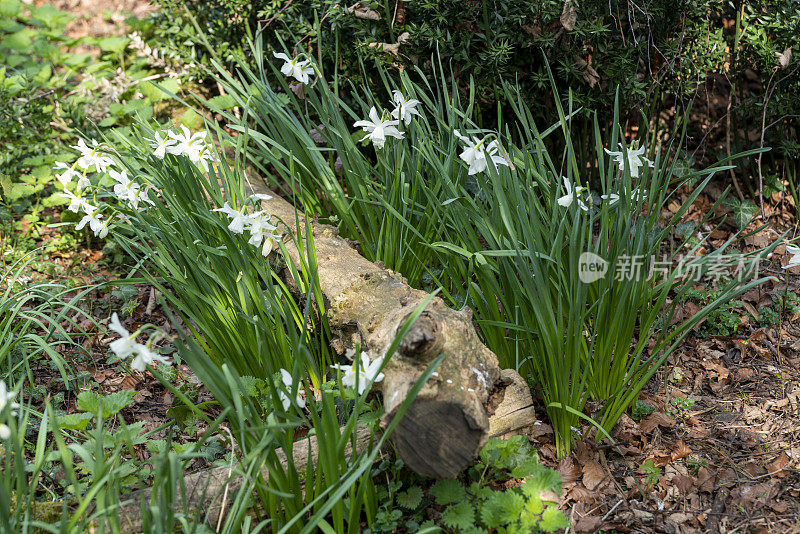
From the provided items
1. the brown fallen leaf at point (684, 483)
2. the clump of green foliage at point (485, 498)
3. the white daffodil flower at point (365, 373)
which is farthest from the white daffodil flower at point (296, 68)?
the brown fallen leaf at point (684, 483)

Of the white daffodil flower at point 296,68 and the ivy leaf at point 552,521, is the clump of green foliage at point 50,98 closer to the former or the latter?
the white daffodil flower at point 296,68

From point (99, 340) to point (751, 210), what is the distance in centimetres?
324

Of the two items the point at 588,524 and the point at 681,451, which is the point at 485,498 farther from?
Answer: the point at 681,451

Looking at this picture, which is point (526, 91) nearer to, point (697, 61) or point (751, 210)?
point (697, 61)

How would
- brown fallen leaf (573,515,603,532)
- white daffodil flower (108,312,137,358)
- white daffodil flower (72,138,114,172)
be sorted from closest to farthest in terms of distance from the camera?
white daffodil flower (108,312,137,358) < brown fallen leaf (573,515,603,532) < white daffodil flower (72,138,114,172)

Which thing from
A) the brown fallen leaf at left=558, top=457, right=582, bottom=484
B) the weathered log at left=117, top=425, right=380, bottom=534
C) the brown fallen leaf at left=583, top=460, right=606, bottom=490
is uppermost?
the weathered log at left=117, top=425, right=380, bottom=534

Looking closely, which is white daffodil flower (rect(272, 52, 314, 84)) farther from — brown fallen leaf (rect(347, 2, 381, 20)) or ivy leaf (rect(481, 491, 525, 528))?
ivy leaf (rect(481, 491, 525, 528))

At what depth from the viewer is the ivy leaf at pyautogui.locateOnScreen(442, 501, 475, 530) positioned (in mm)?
1628

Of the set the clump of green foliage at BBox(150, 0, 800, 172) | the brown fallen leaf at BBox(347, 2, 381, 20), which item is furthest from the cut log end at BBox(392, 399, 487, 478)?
the brown fallen leaf at BBox(347, 2, 381, 20)

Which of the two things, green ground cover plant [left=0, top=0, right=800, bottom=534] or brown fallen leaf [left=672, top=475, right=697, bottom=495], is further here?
brown fallen leaf [left=672, top=475, right=697, bottom=495]

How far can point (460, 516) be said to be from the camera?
1.64 meters

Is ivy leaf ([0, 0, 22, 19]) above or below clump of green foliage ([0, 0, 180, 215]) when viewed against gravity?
above

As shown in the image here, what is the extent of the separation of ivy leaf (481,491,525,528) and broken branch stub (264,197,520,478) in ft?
0.46

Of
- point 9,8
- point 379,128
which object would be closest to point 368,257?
point 379,128
